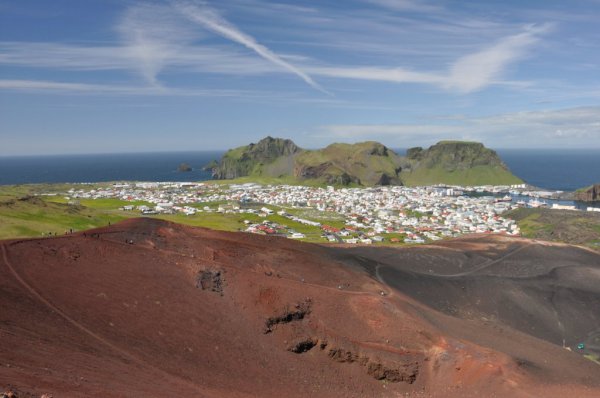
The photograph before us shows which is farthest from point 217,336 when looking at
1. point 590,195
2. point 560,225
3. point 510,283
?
point 590,195

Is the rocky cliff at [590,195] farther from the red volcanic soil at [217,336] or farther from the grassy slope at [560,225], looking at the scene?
the red volcanic soil at [217,336]

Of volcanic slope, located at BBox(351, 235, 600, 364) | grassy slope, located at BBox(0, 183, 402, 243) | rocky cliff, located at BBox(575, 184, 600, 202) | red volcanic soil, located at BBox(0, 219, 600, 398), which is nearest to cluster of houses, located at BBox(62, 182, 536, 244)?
grassy slope, located at BBox(0, 183, 402, 243)

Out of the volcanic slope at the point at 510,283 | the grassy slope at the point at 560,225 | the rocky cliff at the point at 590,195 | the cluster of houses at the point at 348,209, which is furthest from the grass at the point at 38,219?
the rocky cliff at the point at 590,195

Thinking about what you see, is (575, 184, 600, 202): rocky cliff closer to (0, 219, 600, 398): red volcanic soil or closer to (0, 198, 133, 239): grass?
(0, 219, 600, 398): red volcanic soil

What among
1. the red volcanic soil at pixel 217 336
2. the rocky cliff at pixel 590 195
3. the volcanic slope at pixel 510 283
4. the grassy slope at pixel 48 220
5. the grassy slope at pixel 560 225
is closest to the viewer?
the red volcanic soil at pixel 217 336

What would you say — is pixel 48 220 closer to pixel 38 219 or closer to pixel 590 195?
pixel 38 219

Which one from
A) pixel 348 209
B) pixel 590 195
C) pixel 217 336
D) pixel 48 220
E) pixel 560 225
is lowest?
pixel 560 225
